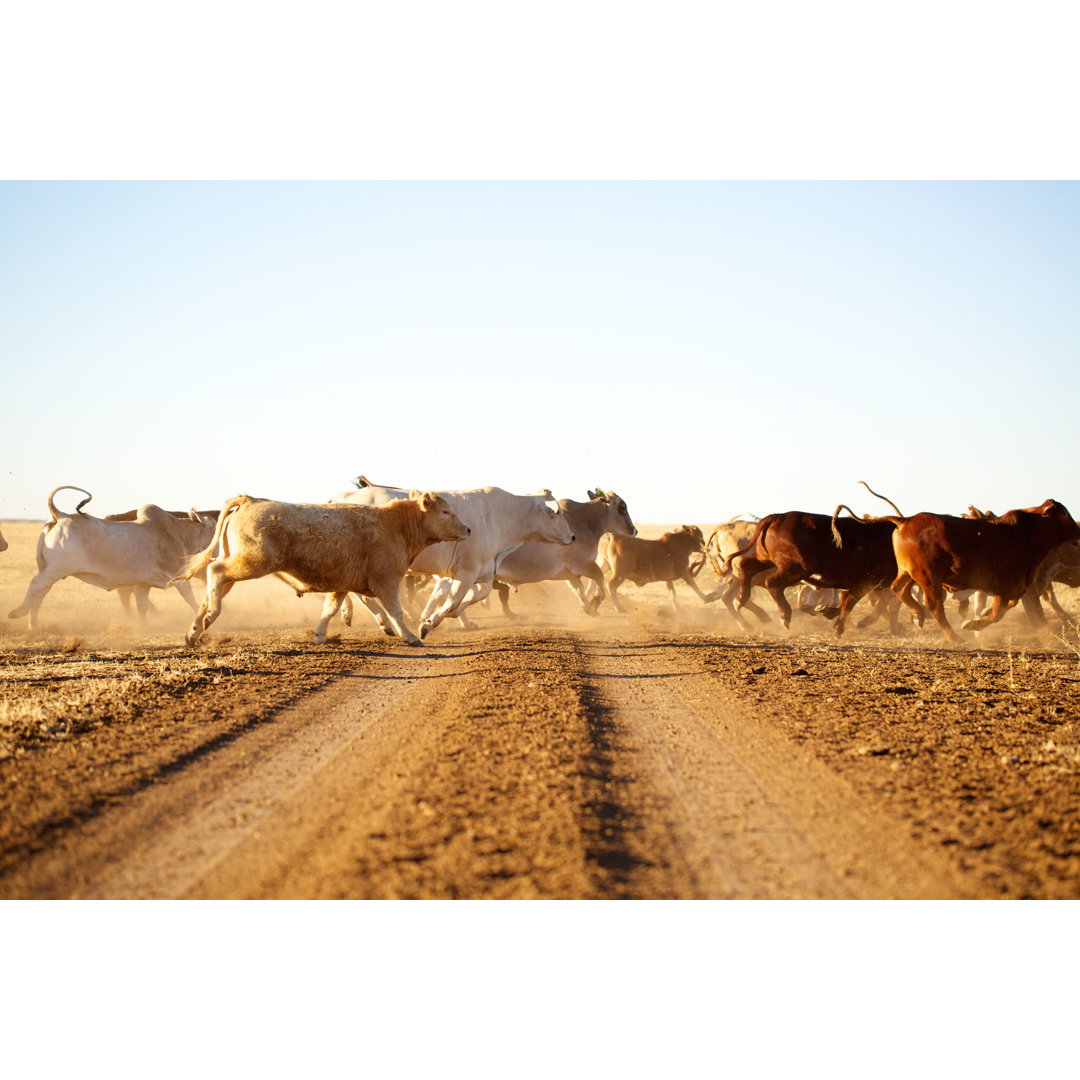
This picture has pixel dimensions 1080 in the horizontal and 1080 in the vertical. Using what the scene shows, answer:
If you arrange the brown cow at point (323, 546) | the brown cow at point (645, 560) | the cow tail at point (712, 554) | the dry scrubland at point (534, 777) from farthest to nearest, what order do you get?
the brown cow at point (645, 560), the cow tail at point (712, 554), the brown cow at point (323, 546), the dry scrubland at point (534, 777)

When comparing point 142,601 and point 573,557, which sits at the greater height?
point 573,557

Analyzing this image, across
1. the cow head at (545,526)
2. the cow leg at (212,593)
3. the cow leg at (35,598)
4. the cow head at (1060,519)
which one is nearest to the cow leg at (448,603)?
the cow head at (545,526)

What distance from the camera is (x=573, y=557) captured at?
19.6 metres

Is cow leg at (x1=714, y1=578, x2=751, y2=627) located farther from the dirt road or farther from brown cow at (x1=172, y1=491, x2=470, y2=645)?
the dirt road

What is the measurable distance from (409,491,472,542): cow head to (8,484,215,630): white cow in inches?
218

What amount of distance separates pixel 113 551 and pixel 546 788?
14.0 m

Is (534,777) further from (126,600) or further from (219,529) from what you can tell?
(126,600)

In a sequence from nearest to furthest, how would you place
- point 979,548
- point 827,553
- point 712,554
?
point 979,548, point 827,553, point 712,554

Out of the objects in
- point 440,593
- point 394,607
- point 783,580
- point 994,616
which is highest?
point 783,580

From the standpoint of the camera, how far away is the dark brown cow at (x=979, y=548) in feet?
42.4

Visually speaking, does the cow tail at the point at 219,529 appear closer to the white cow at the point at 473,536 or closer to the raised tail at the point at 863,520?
the white cow at the point at 473,536

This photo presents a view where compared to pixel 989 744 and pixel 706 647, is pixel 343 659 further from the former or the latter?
pixel 989 744

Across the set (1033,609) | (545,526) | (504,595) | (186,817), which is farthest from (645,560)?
(186,817)

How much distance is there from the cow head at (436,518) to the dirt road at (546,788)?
3.82m
